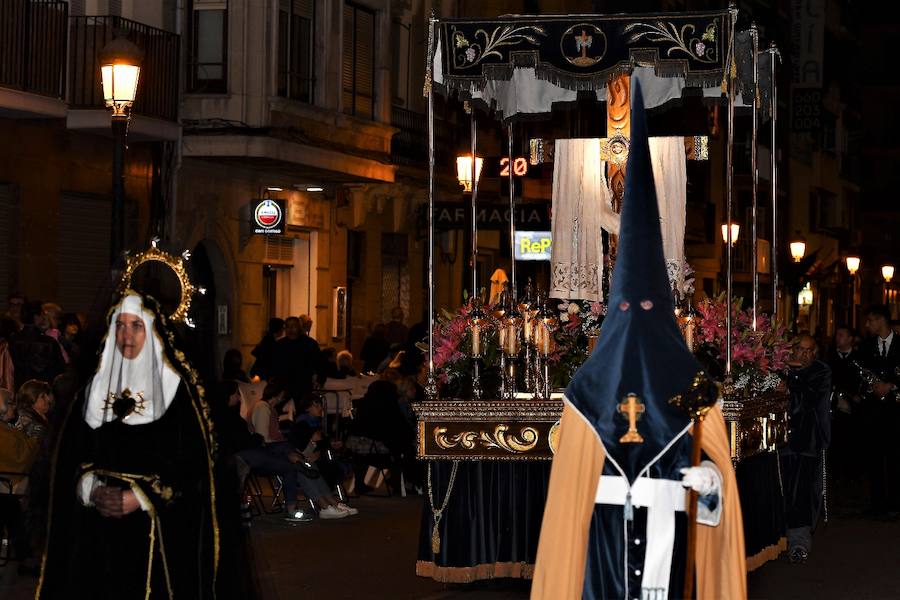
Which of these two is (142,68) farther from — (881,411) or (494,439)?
(494,439)

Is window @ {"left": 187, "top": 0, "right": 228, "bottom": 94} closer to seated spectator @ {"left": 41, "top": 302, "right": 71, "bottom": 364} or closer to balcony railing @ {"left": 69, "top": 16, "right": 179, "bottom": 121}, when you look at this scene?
balcony railing @ {"left": 69, "top": 16, "right": 179, "bottom": 121}

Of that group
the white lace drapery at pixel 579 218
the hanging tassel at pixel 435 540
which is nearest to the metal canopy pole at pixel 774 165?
the white lace drapery at pixel 579 218

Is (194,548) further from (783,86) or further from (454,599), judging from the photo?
(783,86)

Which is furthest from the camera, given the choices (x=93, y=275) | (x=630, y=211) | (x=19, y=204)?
(x=93, y=275)

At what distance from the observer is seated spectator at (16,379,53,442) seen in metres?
13.8

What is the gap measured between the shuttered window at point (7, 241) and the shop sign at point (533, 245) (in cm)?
→ 715

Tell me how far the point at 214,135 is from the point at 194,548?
18931mm

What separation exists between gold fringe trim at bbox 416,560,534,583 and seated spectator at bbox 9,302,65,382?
550 centimetres

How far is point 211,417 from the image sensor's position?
832cm

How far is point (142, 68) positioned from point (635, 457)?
17649 millimetres

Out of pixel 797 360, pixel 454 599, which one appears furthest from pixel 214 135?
pixel 454 599

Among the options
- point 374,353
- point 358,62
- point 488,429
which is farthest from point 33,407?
point 358,62

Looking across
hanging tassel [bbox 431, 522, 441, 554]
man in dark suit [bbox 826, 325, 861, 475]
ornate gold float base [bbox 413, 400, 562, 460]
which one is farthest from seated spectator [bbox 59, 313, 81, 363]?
man in dark suit [bbox 826, 325, 861, 475]

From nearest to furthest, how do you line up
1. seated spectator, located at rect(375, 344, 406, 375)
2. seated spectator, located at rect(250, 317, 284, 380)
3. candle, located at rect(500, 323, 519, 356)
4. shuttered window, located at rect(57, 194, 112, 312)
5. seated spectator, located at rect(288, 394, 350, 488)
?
candle, located at rect(500, 323, 519, 356)
seated spectator, located at rect(288, 394, 350, 488)
seated spectator, located at rect(250, 317, 284, 380)
seated spectator, located at rect(375, 344, 406, 375)
shuttered window, located at rect(57, 194, 112, 312)
